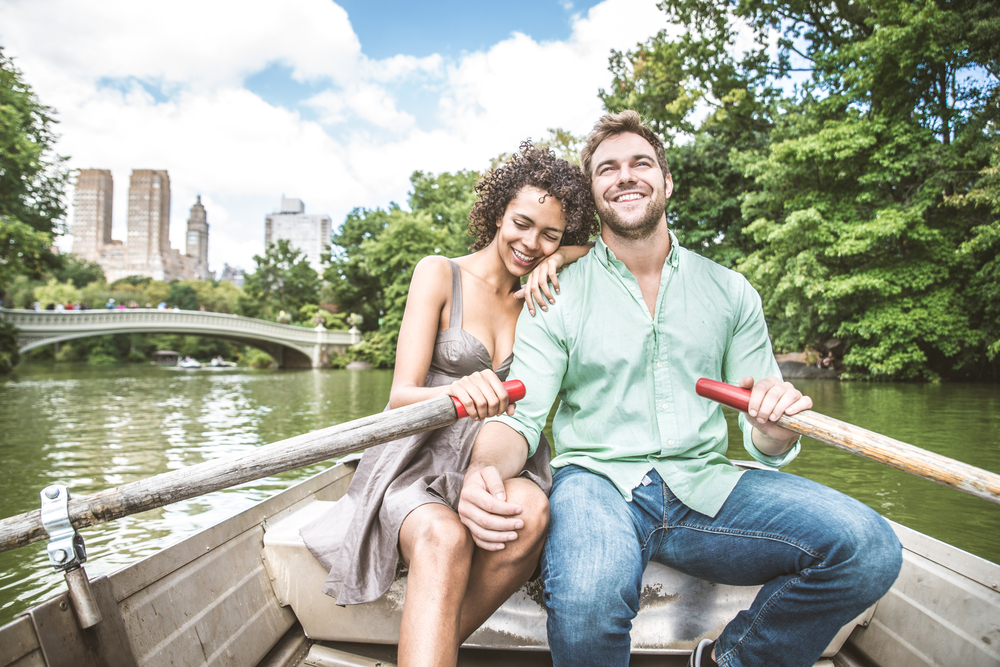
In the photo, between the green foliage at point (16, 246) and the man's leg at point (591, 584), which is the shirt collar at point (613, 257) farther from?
the green foliage at point (16, 246)

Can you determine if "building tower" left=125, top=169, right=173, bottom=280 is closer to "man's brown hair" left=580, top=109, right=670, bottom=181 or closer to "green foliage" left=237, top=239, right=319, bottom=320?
"green foliage" left=237, top=239, right=319, bottom=320

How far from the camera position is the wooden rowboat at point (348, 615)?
134cm

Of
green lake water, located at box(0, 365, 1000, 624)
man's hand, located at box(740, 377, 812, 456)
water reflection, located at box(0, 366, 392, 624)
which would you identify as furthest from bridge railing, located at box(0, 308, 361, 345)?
man's hand, located at box(740, 377, 812, 456)

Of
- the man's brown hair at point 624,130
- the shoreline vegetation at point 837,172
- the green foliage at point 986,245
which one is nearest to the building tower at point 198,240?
the shoreline vegetation at point 837,172

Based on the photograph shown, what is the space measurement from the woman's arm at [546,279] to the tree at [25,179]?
18116 millimetres

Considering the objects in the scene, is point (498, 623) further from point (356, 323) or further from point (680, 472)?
point (356, 323)

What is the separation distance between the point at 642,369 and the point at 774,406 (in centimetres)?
38

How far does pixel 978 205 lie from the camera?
10672 millimetres

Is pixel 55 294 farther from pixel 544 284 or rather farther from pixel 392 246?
pixel 544 284

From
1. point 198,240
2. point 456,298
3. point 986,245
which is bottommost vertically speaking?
point 456,298

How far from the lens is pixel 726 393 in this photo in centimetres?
141

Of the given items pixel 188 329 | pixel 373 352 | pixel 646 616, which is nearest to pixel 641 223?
pixel 646 616

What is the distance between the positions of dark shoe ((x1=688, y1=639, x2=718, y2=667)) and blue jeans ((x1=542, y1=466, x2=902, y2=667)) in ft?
0.10

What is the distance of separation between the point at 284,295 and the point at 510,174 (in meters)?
48.5
